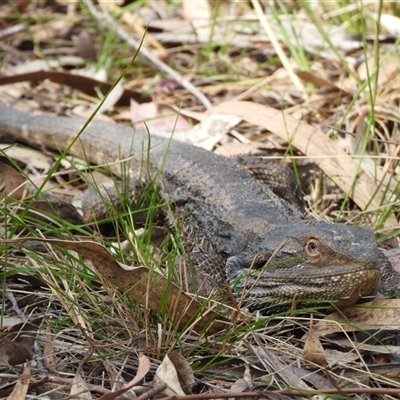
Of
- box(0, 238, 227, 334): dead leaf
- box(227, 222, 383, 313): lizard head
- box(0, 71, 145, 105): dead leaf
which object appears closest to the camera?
box(0, 238, 227, 334): dead leaf

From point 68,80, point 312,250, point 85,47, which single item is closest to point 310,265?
point 312,250

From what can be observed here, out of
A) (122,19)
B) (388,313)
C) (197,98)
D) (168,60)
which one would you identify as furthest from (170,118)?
(388,313)

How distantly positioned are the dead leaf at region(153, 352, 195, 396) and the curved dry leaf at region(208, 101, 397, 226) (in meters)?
1.65

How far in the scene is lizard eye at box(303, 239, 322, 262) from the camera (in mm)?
3334

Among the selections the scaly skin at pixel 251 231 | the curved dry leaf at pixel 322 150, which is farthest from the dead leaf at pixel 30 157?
the curved dry leaf at pixel 322 150

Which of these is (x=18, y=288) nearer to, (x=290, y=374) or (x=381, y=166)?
(x=290, y=374)

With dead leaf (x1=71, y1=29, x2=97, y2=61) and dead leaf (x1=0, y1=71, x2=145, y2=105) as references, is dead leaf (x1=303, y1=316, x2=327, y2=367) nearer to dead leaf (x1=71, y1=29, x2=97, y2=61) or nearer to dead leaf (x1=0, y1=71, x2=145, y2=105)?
dead leaf (x1=0, y1=71, x2=145, y2=105)

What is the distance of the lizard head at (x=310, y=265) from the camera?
3.25m

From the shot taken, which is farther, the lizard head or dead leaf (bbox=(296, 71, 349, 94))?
dead leaf (bbox=(296, 71, 349, 94))

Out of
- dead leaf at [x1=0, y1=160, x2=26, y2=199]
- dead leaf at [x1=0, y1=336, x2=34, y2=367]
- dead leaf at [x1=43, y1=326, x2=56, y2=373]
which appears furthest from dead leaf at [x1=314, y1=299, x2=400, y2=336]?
dead leaf at [x1=0, y1=160, x2=26, y2=199]

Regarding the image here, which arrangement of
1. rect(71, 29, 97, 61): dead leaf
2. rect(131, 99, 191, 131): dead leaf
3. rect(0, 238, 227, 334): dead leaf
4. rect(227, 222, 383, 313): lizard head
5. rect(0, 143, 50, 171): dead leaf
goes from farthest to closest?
rect(71, 29, 97, 61): dead leaf → rect(131, 99, 191, 131): dead leaf → rect(0, 143, 50, 171): dead leaf → rect(227, 222, 383, 313): lizard head → rect(0, 238, 227, 334): dead leaf

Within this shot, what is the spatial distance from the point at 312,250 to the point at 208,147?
1.95 meters

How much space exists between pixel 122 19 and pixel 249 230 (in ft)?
13.1

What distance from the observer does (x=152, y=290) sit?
10.4 ft
